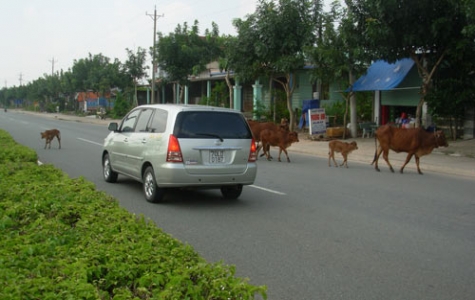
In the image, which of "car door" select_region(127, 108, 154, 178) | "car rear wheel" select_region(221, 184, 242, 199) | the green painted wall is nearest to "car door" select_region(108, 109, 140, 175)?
"car door" select_region(127, 108, 154, 178)

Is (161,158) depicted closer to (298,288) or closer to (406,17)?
(298,288)

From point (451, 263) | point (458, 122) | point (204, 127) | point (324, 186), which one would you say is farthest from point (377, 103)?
point (451, 263)

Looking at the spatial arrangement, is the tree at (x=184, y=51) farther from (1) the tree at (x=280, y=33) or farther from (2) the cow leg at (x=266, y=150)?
(2) the cow leg at (x=266, y=150)

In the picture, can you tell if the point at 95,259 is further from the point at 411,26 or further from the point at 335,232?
the point at 411,26

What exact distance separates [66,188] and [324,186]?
21.4ft

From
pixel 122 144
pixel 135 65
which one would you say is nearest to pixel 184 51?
pixel 135 65

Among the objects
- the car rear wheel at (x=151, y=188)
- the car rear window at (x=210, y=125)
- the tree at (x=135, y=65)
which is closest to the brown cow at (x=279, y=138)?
the car rear window at (x=210, y=125)

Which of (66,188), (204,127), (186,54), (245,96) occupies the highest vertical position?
(186,54)

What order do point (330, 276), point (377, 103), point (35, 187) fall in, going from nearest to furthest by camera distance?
point (330, 276) < point (35, 187) < point (377, 103)

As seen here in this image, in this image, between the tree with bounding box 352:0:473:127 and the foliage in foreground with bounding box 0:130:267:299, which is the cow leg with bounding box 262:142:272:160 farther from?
the foliage in foreground with bounding box 0:130:267:299

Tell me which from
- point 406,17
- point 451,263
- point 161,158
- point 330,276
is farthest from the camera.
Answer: point 406,17

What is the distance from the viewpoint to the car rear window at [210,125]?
880cm

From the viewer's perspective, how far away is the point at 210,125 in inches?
354

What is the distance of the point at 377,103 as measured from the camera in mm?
26609
